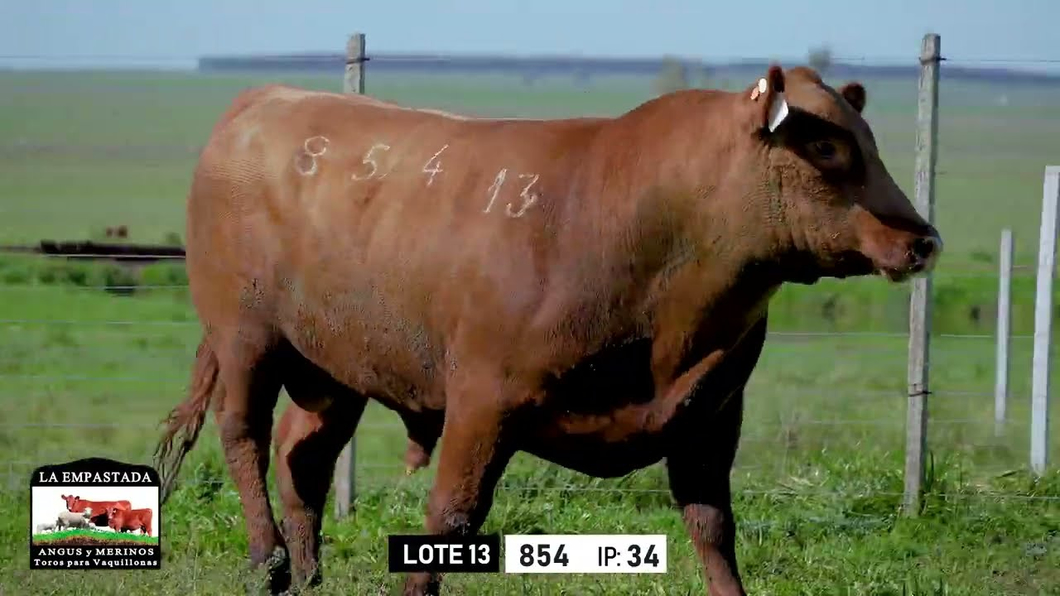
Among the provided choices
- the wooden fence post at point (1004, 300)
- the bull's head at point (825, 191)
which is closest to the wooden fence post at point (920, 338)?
the wooden fence post at point (1004, 300)

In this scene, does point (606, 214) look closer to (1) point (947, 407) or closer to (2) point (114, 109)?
(1) point (947, 407)

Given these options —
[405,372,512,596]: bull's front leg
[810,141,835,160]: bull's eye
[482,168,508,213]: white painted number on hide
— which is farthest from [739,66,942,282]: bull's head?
[405,372,512,596]: bull's front leg

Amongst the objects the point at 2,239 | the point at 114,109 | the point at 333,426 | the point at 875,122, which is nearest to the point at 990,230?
the point at 875,122

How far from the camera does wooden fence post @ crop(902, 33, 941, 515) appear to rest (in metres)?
8.50

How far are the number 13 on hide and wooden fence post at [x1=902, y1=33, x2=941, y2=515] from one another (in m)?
2.17

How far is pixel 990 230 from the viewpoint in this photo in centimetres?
2755

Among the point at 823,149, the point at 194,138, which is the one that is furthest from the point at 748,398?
the point at 194,138

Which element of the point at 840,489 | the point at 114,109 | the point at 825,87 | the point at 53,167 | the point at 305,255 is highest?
the point at 114,109

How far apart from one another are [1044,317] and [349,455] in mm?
3695

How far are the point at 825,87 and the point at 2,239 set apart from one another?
1969cm

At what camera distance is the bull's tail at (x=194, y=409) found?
23.7ft

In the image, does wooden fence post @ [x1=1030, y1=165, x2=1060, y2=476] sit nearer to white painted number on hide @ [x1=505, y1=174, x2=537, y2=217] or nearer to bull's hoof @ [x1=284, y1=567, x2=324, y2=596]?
bull's hoof @ [x1=284, y1=567, x2=324, y2=596]

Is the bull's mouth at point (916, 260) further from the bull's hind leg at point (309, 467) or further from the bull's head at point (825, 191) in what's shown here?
the bull's hind leg at point (309, 467)

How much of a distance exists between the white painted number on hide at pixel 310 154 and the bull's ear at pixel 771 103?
186cm
